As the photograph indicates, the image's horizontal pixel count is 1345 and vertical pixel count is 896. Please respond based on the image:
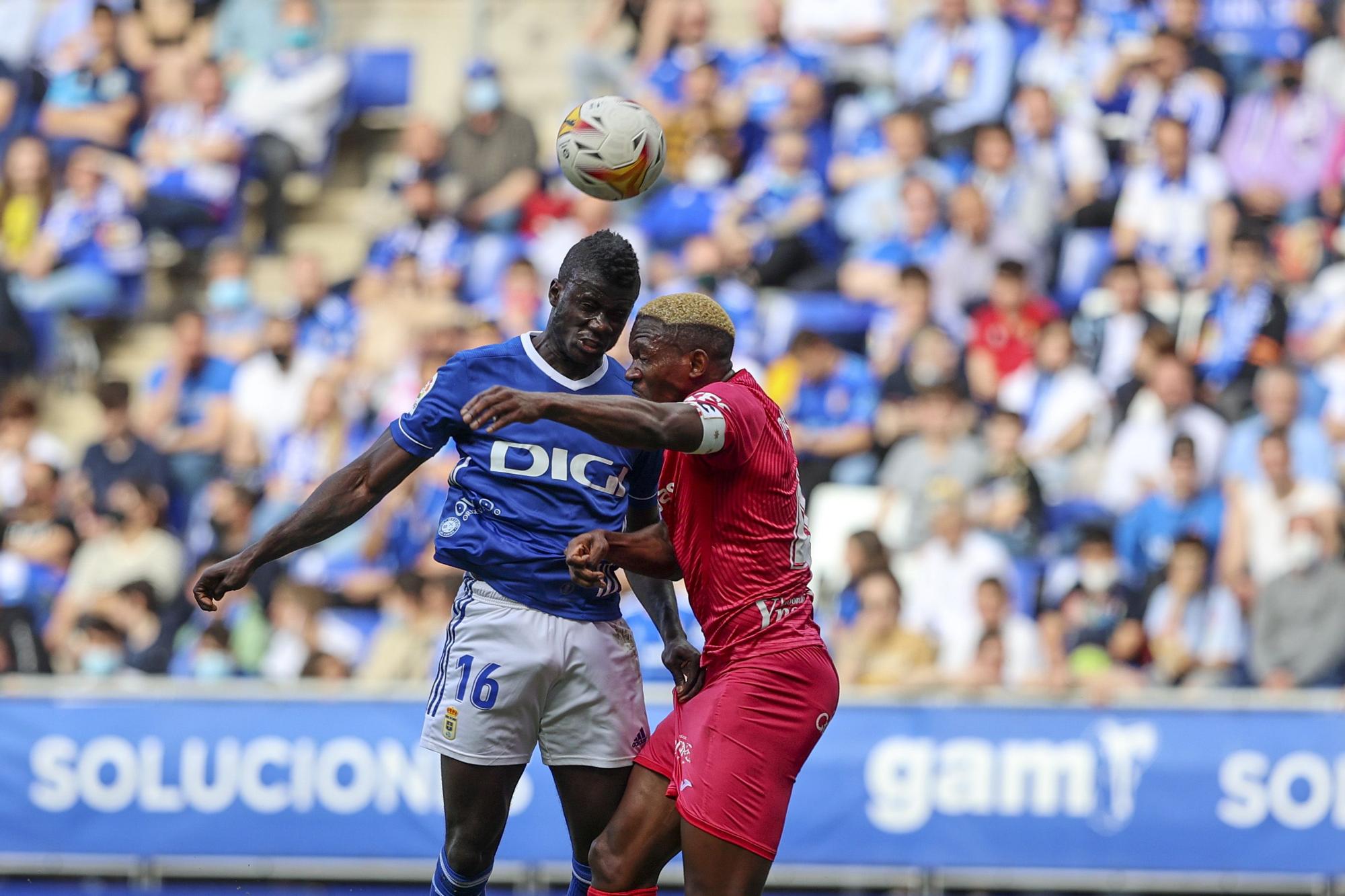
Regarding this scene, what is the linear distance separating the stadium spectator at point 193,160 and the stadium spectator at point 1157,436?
807cm

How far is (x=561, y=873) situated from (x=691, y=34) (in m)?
7.94

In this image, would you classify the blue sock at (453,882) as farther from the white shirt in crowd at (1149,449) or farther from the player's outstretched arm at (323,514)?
the white shirt in crowd at (1149,449)

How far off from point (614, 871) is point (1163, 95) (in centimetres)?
989

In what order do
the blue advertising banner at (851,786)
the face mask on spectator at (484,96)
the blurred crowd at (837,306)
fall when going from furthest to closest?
1. the face mask on spectator at (484,96)
2. the blurred crowd at (837,306)
3. the blue advertising banner at (851,786)

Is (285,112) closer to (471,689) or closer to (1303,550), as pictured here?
(1303,550)

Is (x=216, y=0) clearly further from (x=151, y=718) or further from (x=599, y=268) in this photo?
(x=599, y=268)

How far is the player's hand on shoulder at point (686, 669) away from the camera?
22.1 ft

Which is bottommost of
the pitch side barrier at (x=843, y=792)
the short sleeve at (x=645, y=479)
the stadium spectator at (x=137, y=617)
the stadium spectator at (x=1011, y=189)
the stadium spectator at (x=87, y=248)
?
the pitch side barrier at (x=843, y=792)

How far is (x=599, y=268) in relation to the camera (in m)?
6.65

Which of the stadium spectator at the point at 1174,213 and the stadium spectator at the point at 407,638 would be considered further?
the stadium spectator at the point at 1174,213

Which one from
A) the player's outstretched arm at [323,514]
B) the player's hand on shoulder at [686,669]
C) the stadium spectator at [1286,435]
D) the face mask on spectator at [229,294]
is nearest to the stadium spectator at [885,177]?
the stadium spectator at [1286,435]

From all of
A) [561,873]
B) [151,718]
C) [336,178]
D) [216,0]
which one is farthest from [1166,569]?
[216,0]

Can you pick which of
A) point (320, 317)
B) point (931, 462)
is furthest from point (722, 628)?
point (320, 317)

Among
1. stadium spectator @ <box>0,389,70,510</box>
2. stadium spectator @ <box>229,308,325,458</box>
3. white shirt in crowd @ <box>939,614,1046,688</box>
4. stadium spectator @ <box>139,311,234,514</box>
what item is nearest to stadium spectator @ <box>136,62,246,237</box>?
stadium spectator @ <box>139,311,234,514</box>
